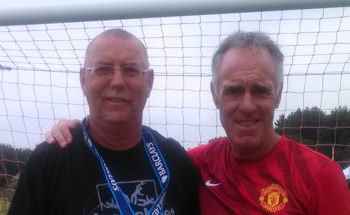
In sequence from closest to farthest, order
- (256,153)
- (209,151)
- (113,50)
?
Answer: (113,50) → (256,153) → (209,151)

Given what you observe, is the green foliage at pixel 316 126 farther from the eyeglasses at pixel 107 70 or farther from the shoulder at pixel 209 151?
the eyeglasses at pixel 107 70

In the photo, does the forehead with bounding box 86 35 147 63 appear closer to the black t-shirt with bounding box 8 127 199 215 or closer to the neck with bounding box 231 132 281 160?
the black t-shirt with bounding box 8 127 199 215

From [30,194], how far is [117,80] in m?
0.82

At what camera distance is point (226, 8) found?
8.30ft

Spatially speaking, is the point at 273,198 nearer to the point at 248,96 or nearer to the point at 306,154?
the point at 306,154

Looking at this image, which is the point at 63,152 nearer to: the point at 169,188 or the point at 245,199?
the point at 169,188

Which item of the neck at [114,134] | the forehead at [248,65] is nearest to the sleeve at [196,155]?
the neck at [114,134]

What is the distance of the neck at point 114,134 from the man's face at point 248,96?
0.61 metres

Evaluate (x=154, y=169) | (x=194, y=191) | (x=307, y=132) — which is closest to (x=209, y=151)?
(x=194, y=191)

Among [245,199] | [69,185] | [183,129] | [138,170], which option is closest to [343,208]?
[245,199]

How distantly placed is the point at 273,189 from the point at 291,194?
0.11 m

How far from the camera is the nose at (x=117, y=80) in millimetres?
1939

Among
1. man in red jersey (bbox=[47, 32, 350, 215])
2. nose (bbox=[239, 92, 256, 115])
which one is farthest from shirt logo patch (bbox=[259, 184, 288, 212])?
nose (bbox=[239, 92, 256, 115])

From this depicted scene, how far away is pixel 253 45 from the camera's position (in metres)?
2.07
